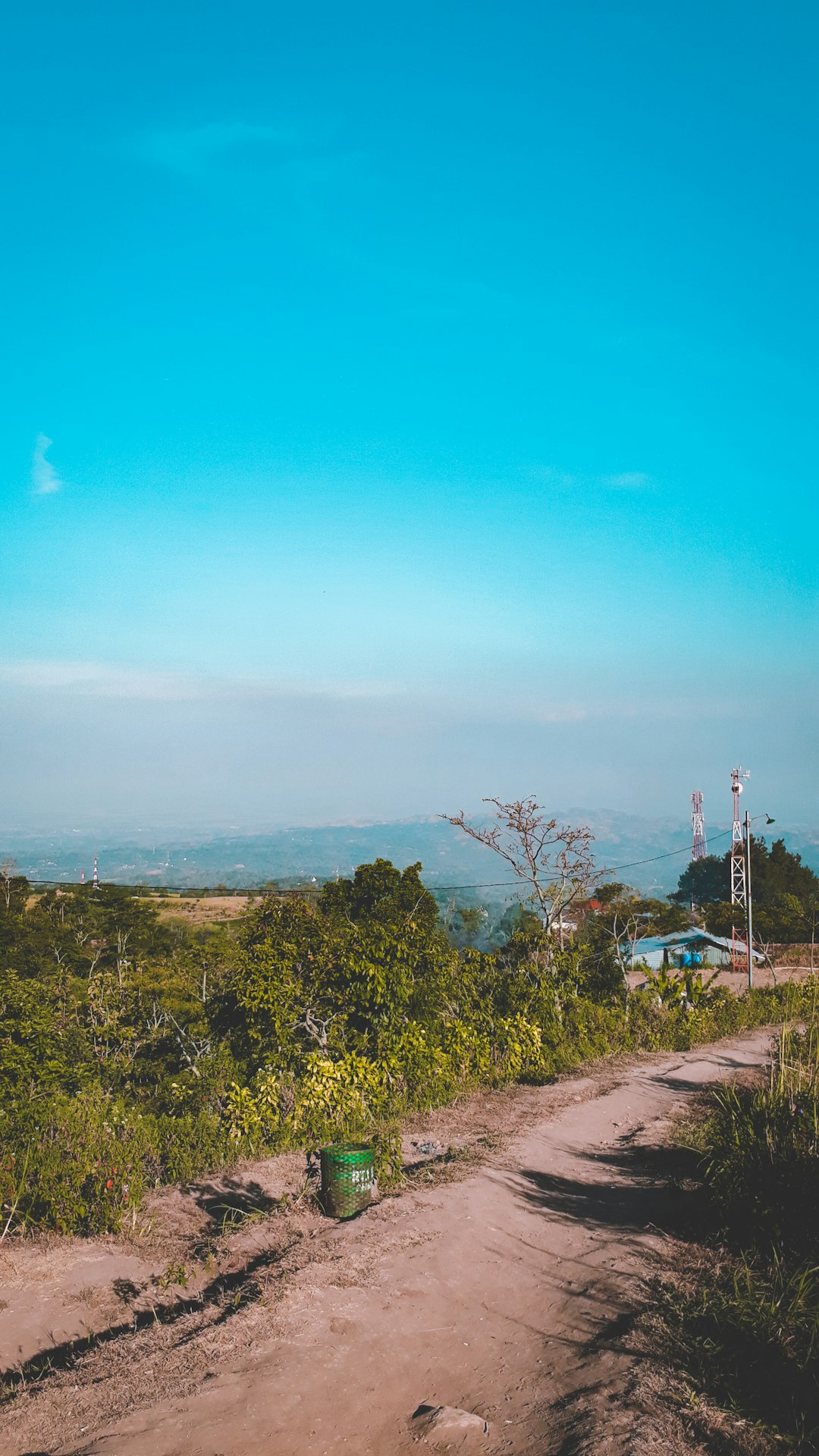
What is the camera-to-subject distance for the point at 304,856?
467 ft

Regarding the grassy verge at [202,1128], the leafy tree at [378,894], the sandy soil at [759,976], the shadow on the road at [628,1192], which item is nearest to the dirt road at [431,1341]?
the shadow on the road at [628,1192]

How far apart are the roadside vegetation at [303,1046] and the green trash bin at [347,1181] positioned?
0.63 metres

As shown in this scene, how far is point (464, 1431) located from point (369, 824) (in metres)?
190

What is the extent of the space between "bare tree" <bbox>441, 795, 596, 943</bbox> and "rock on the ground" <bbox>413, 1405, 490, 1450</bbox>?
1093 cm

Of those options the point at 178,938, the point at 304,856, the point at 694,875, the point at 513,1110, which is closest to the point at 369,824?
the point at 304,856

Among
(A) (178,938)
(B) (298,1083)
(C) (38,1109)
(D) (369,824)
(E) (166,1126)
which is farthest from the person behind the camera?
(D) (369,824)

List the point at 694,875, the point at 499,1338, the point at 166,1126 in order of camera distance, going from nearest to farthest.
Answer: the point at 499,1338
the point at 166,1126
the point at 694,875

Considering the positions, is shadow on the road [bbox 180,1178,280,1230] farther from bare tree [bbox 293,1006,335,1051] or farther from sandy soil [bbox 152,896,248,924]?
sandy soil [bbox 152,896,248,924]

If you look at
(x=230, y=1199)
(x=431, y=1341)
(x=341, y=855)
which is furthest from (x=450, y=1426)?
(x=341, y=855)


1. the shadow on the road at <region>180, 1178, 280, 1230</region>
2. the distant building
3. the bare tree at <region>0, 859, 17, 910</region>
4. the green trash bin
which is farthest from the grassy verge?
the distant building

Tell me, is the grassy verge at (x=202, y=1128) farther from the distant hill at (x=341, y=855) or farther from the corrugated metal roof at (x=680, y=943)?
the distant hill at (x=341, y=855)

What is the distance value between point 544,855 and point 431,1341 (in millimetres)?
10921

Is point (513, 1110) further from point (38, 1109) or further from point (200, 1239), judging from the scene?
point (38, 1109)

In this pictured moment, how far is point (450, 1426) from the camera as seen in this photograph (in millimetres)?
4129
